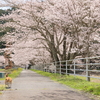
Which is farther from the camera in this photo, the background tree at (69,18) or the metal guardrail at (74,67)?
the background tree at (69,18)

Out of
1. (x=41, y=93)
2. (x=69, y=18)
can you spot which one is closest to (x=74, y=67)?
(x=69, y=18)

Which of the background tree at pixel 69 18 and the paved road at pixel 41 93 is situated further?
the background tree at pixel 69 18

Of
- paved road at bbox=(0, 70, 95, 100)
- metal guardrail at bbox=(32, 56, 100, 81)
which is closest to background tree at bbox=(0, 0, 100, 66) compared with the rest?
metal guardrail at bbox=(32, 56, 100, 81)

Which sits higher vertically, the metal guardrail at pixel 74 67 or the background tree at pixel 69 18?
the background tree at pixel 69 18

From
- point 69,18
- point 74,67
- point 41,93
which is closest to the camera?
point 41,93

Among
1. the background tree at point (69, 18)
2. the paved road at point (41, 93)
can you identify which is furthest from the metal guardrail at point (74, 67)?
the paved road at point (41, 93)

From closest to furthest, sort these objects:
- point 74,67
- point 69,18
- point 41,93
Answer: point 41,93, point 69,18, point 74,67

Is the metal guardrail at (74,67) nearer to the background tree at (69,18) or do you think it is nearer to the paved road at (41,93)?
the background tree at (69,18)

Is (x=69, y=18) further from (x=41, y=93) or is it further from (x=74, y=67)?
(x=41, y=93)

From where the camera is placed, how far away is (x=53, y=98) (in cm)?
693

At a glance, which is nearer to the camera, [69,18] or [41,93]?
[41,93]

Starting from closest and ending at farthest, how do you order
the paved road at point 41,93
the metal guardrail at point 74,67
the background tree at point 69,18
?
the paved road at point 41,93 < the metal guardrail at point 74,67 < the background tree at point 69,18

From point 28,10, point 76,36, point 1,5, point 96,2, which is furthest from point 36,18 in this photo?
point 96,2

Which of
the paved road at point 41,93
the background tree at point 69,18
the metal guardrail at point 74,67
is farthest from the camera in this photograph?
the background tree at point 69,18
